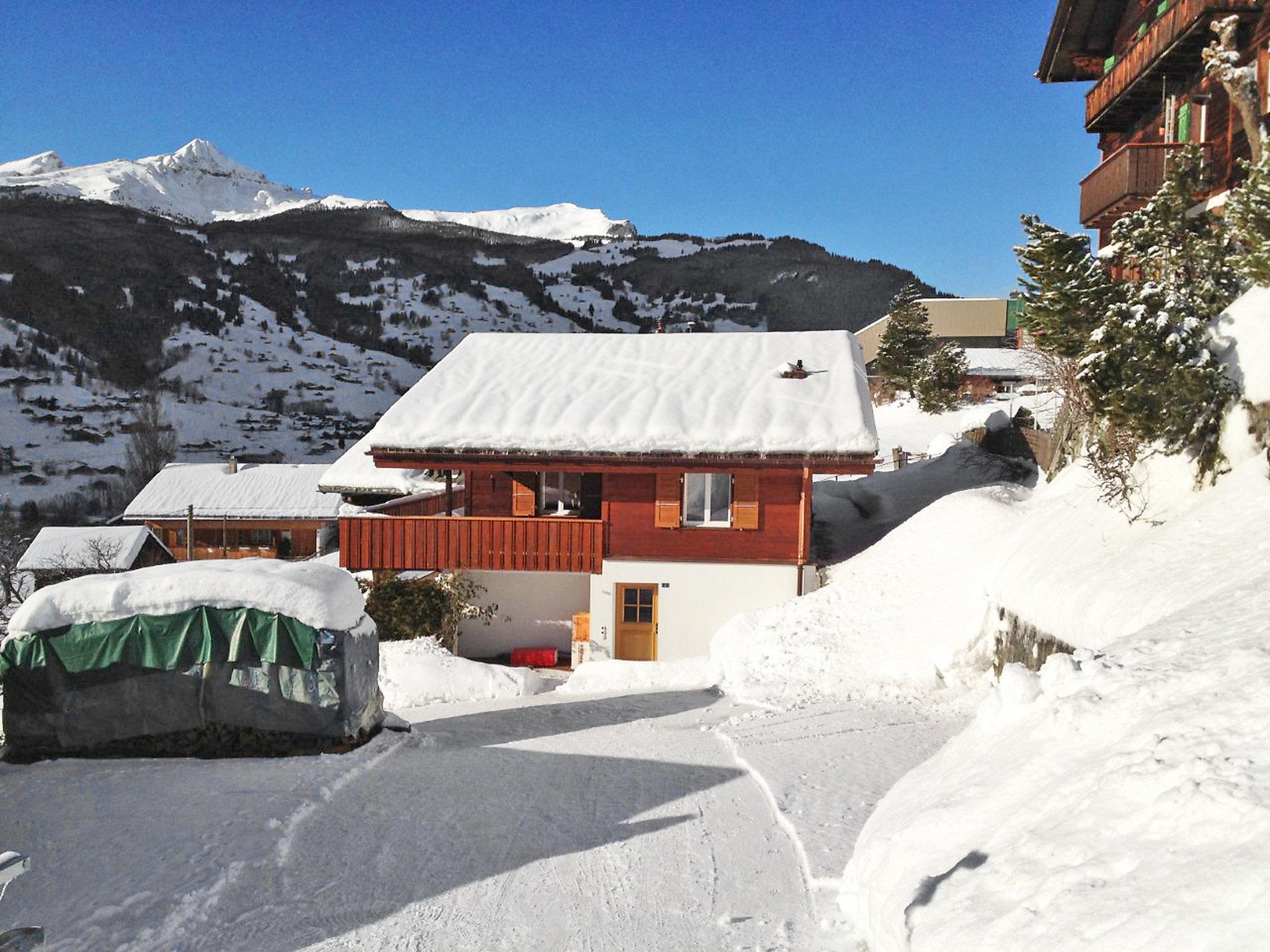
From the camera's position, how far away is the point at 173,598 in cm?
1023

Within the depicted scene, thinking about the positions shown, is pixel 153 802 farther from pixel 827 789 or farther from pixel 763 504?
pixel 763 504

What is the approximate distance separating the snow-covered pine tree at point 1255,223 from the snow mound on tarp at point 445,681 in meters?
11.2

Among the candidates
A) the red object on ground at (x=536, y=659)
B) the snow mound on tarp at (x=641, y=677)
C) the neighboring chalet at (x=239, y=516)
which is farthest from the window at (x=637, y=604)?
the neighboring chalet at (x=239, y=516)

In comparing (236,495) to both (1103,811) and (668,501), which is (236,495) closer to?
(668,501)

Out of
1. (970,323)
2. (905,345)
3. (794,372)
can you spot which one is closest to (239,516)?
(794,372)

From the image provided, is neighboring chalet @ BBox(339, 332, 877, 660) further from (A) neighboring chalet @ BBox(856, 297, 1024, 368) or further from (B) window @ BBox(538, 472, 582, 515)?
(A) neighboring chalet @ BBox(856, 297, 1024, 368)

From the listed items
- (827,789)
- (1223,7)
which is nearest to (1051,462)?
(1223,7)

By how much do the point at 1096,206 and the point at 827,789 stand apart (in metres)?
15.8

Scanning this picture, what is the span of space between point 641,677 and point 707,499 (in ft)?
12.9

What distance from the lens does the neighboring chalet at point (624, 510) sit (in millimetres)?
16094

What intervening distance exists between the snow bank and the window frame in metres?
10.7

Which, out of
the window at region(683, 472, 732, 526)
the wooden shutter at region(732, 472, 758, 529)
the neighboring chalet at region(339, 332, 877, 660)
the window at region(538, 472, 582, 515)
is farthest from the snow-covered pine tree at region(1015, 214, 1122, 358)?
the window at region(538, 472, 582, 515)

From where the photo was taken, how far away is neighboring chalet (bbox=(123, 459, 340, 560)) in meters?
36.8

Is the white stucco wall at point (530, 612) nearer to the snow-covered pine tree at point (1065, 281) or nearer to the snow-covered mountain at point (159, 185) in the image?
the snow-covered pine tree at point (1065, 281)
